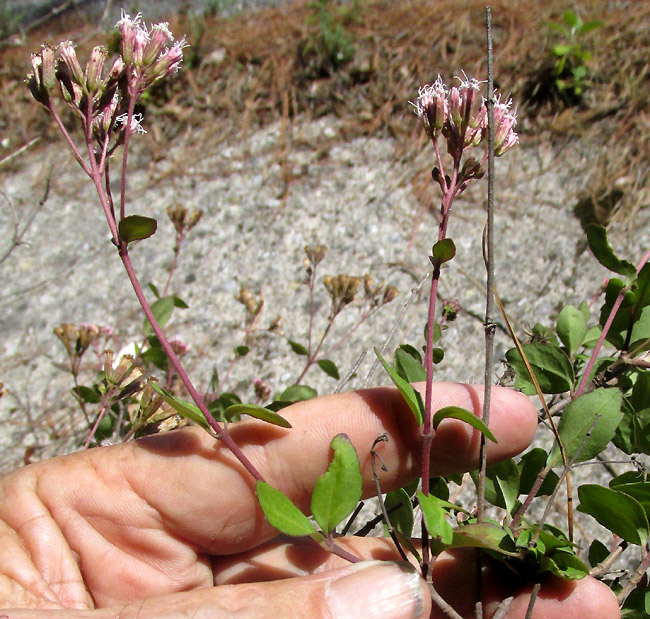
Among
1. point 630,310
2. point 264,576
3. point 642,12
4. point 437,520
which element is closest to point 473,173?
point 630,310

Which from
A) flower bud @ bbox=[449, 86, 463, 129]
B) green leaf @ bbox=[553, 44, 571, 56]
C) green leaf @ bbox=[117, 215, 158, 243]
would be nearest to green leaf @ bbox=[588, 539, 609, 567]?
flower bud @ bbox=[449, 86, 463, 129]

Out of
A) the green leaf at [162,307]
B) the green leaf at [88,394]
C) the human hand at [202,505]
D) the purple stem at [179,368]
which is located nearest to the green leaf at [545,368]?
the human hand at [202,505]

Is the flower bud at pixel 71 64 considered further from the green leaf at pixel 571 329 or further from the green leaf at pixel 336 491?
the green leaf at pixel 571 329

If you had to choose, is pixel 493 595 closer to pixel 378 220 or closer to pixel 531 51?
pixel 378 220

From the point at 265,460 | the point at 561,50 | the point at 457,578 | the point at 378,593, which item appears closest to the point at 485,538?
the point at 378,593

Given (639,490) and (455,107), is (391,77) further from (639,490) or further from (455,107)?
(639,490)

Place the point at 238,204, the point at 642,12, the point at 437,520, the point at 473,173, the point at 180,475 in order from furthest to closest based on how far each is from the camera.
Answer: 1. the point at 642,12
2. the point at 238,204
3. the point at 180,475
4. the point at 473,173
5. the point at 437,520

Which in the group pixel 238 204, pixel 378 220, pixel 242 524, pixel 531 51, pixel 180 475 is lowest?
pixel 242 524
